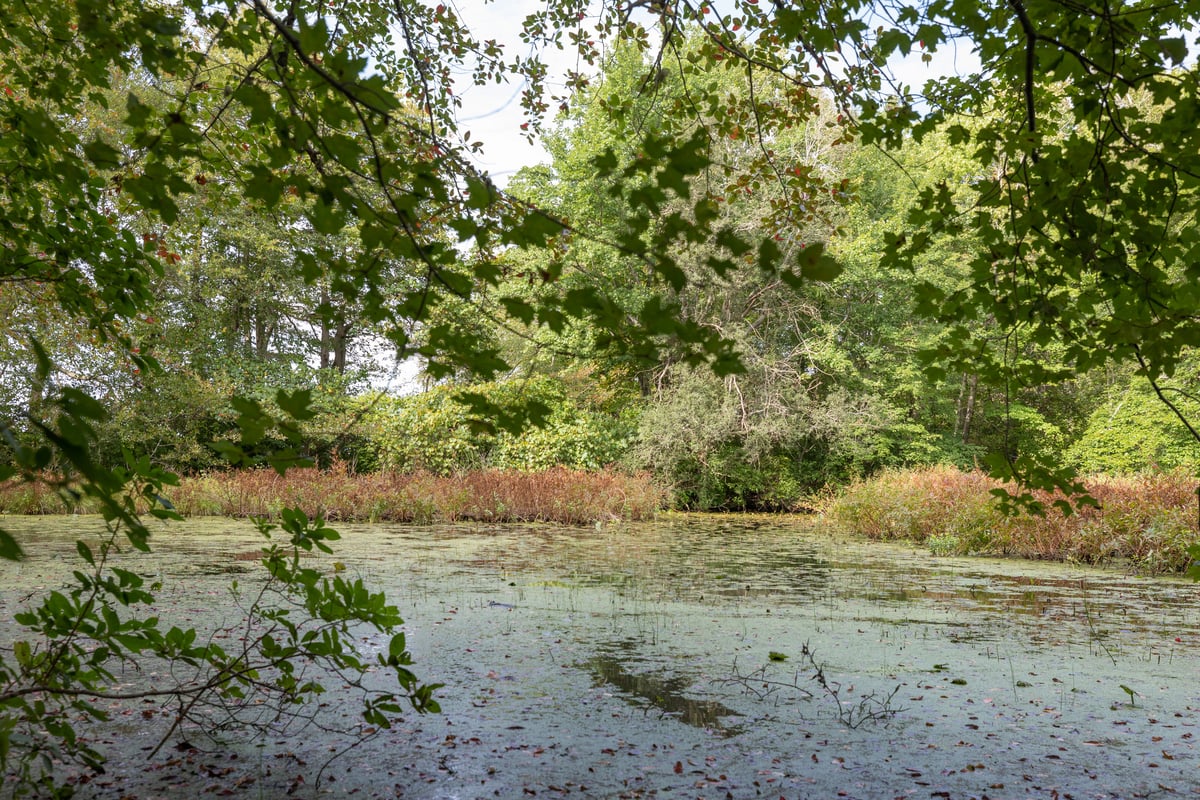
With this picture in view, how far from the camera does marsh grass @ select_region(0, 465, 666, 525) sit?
456 inches

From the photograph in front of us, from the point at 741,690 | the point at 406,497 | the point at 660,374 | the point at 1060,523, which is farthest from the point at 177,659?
the point at 660,374

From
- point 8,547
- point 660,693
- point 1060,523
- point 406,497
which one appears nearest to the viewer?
point 8,547

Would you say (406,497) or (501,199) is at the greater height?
(501,199)

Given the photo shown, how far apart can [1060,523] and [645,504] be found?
636 centimetres

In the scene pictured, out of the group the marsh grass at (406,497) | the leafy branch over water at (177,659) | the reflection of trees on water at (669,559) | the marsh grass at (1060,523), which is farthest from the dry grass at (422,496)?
the leafy branch over water at (177,659)

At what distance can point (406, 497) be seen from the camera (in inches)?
468

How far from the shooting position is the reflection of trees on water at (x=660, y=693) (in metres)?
2.97

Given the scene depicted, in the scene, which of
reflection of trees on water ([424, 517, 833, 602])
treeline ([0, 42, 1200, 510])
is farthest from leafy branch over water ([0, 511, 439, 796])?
treeline ([0, 42, 1200, 510])

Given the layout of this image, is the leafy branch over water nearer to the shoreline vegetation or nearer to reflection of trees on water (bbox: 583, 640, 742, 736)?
reflection of trees on water (bbox: 583, 640, 742, 736)

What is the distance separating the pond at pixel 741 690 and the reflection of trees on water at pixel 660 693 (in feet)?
0.04

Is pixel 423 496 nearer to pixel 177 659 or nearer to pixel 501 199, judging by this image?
pixel 177 659

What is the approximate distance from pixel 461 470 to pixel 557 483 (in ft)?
7.04

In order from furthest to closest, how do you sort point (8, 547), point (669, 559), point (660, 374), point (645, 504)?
point (660, 374) < point (645, 504) < point (669, 559) < point (8, 547)

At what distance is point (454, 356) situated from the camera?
5.72 feet
